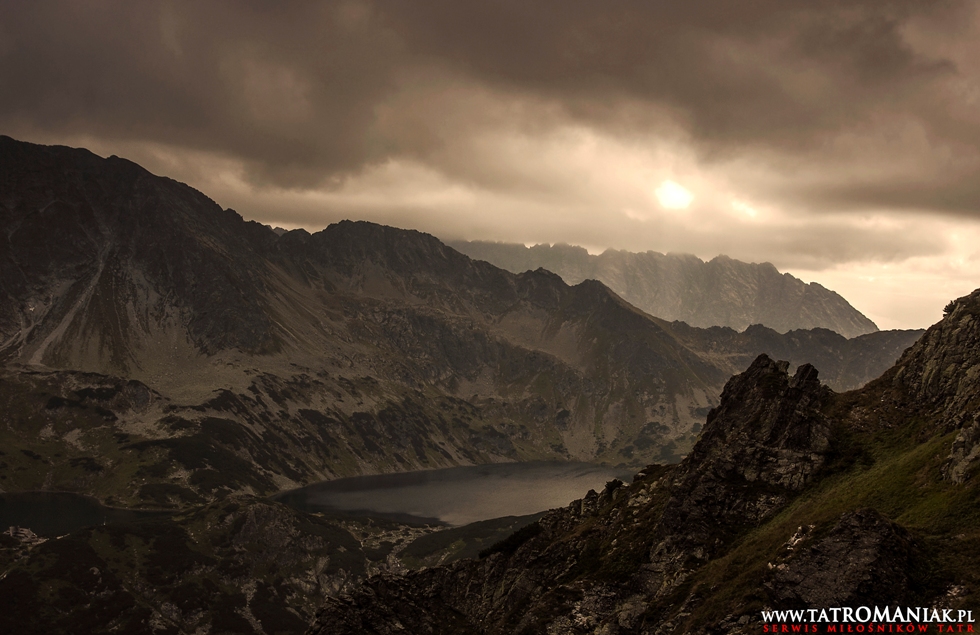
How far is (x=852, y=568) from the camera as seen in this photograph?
190 feet

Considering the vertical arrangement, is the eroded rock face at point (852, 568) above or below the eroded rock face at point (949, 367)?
below

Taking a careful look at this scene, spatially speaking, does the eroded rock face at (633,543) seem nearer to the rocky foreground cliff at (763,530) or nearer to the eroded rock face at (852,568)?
the rocky foreground cliff at (763,530)

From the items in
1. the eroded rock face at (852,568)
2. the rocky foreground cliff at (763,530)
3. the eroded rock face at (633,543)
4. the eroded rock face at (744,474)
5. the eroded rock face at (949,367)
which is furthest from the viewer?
the eroded rock face at (744,474)

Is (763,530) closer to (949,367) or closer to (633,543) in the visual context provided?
(633,543)

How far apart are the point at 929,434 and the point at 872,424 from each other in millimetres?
10693

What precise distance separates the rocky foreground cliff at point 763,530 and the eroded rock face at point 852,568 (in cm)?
13

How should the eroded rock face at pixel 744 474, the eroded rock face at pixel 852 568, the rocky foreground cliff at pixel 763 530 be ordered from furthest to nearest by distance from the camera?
the eroded rock face at pixel 744 474 < the rocky foreground cliff at pixel 763 530 < the eroded rock face at pixel 852 568

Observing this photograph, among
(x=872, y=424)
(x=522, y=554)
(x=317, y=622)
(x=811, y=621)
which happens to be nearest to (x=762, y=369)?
(x=872, y=424)

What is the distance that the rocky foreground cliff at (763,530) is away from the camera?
59.3 meters

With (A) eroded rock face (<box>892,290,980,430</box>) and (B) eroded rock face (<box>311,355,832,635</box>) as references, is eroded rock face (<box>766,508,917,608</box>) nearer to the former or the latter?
(B) eroded rock face (<box>311,355,832,635</box>)

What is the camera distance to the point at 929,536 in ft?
201

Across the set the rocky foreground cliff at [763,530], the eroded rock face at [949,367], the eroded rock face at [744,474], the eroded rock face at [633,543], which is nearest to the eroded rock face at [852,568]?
the rocky foreground cliff at [763,530]

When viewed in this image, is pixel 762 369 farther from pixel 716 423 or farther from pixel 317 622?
A: pixel 317 622

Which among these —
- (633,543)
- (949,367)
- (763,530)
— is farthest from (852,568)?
(949,367)
